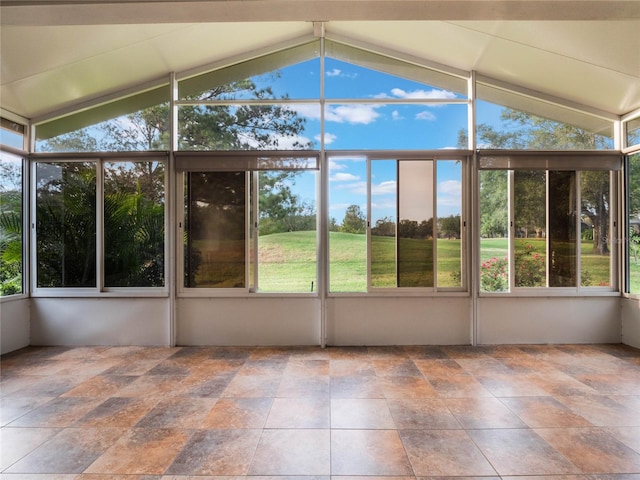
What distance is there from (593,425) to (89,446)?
3.39m

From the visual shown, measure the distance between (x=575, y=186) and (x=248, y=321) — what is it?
451 cm

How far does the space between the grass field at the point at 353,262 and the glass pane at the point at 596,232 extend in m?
0.01

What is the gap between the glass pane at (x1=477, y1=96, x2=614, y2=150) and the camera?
448 cm

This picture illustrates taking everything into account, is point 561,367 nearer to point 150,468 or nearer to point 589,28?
A: point 589,28

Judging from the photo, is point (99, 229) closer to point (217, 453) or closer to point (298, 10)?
point (217, 453)

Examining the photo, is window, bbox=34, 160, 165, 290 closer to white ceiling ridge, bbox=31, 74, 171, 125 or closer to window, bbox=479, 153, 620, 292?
white ceiling ridge, bbox=31, 74, 171, 125

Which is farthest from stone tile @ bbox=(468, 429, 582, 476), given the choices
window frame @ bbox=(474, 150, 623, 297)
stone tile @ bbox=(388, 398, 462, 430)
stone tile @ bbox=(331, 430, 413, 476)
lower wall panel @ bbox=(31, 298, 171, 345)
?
lower wall panel @ bbox=(31, 298, 171, 345)

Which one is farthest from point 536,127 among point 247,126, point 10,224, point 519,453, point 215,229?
point 10,224

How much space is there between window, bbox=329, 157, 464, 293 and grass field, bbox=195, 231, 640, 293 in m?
0.01

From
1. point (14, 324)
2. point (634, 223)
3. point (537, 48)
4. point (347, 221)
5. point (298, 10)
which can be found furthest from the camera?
point (347, 221)

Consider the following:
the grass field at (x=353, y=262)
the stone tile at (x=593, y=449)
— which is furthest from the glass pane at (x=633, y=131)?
the stone tile at (x=593, y=449)

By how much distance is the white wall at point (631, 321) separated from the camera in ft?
14.1

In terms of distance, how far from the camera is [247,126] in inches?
179

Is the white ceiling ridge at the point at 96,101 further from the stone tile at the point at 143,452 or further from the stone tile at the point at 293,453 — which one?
the stone tile at the point at 293,453
